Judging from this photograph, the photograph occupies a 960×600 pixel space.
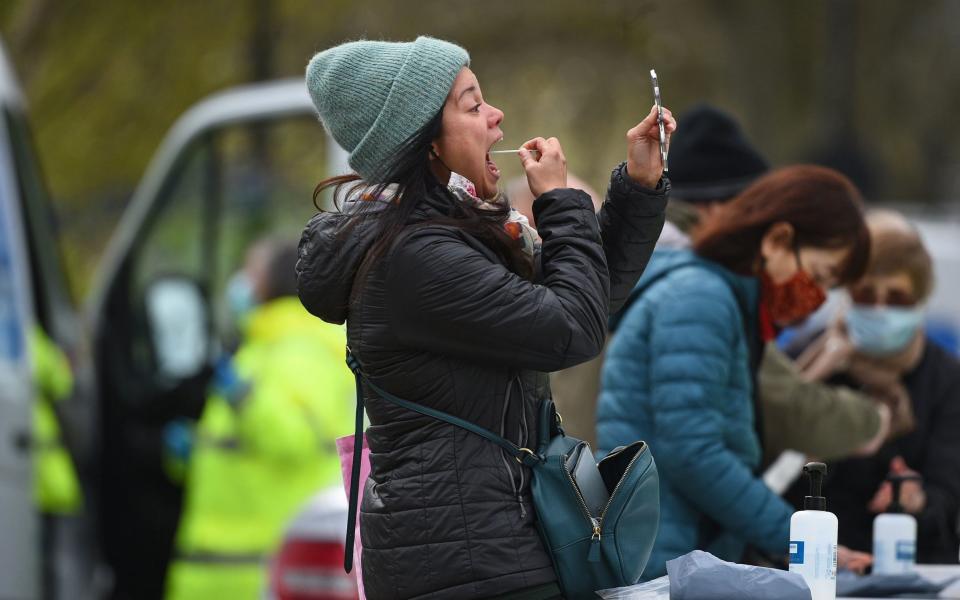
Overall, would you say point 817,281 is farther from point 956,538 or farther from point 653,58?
point 653,58

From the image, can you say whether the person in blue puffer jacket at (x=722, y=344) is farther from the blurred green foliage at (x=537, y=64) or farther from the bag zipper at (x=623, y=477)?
the blurred green foliage at (x=537, y=64)

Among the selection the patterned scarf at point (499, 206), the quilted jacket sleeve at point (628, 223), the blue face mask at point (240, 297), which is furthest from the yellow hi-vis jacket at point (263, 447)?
the patterned scarf at point (499, 206)

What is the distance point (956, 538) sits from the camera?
5.00 m

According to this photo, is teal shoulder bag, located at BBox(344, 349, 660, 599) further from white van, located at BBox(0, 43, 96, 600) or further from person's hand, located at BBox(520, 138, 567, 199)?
white van, located at BBox(0, 43, 96, 600)

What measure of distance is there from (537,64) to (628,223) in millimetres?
11790

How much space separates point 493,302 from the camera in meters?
2.86

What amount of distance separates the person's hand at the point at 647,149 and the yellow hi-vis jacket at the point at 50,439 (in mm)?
3883

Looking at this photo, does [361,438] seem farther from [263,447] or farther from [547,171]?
[263,447]

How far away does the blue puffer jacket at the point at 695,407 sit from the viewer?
3.93 meters

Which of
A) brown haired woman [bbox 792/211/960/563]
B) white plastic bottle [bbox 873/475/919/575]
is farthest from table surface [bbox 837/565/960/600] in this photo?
brown haired woman [bbox 792/211/960/563]

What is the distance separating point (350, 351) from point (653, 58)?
11705 millimetres

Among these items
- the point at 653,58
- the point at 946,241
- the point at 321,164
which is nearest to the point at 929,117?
the point at 653,58

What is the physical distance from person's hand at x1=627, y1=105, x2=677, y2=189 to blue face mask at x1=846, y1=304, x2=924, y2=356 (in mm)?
2009

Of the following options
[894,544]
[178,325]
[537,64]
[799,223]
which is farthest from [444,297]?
[537,64]
